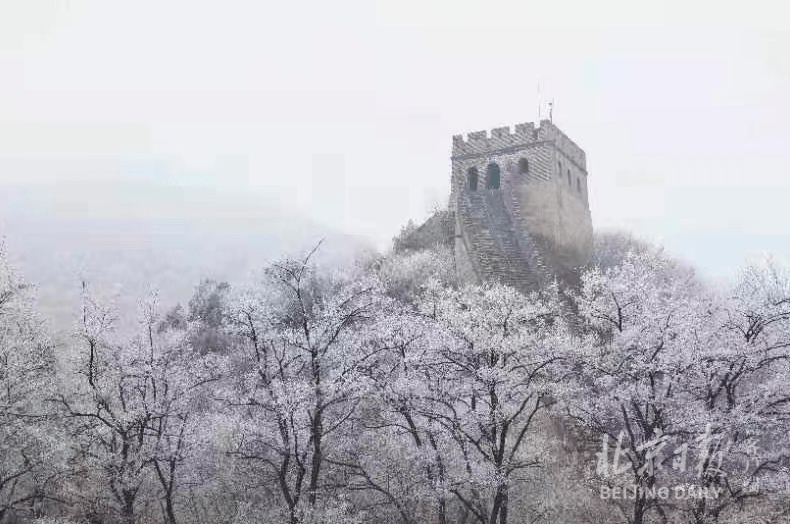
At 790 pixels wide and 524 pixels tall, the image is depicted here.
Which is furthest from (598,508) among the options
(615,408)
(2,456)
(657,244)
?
(657,244)

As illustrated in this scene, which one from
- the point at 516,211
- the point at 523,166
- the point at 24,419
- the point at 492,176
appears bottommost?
the point at 24,419

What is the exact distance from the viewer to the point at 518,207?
39438mm

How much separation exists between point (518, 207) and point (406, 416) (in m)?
23.4

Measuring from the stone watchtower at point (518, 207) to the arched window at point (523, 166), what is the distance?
6 centimetres

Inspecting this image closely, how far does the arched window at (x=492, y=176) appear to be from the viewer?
41406mm

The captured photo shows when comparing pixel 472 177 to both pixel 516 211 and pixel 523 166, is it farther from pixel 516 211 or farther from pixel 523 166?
pixel 516 211

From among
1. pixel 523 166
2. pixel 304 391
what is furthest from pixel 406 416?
pixel 523 166

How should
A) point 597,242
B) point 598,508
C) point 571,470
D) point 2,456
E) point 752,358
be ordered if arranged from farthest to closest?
1. point 597,242
2. point 571,470
3. point 598,508
4. point 2,456
5. point 752,358

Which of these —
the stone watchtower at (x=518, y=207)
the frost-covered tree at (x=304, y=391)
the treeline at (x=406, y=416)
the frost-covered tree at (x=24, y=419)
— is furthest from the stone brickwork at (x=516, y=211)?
the frost-covered tree at (x=24, y=419)

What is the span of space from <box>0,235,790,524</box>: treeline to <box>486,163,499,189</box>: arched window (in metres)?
20.2

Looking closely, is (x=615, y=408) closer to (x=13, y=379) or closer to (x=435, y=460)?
(x=435, y=460)

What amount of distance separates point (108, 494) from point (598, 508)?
13945 millimetres

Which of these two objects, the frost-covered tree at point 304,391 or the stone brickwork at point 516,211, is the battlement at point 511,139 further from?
the frost-covered tree at point 304,391

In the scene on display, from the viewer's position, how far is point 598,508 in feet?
70.0
